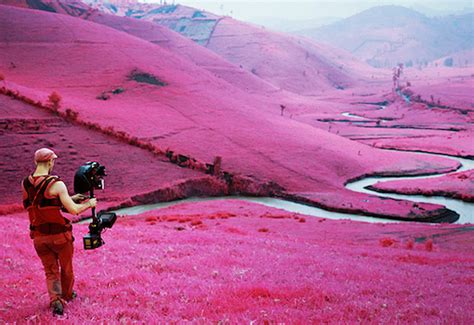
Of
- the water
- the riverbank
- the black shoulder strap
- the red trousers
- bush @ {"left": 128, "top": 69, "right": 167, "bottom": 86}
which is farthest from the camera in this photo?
bush @ {"left": 128, "top": 69, "right": 167, "bottom": 86}

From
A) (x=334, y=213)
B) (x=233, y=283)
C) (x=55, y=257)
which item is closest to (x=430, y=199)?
(x=334, y=213)

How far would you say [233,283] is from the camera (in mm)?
9977

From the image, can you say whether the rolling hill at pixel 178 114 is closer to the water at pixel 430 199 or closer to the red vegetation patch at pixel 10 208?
the water at pixel 430 199

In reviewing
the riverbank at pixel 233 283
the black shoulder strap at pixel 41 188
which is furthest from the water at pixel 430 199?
the black shoulder strap at pixel 41 188

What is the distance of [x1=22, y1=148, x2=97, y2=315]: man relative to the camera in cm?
757

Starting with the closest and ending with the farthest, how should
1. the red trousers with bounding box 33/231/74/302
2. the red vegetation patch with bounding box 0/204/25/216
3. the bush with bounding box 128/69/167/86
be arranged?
the red trousers with bounding box 33/231/74/302 < the red vegetation patch with bounding box 0/204/25/216 < the bush with bounding box 128/69/167/86

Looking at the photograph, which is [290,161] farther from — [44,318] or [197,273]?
[44,318]

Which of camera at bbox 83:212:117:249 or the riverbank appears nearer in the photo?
camera at bbox 83:212:117:249

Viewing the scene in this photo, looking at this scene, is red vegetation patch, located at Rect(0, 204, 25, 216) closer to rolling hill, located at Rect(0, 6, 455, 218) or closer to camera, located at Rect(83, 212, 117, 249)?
rolling hill, located at Rect(0, 6, 455, 218)

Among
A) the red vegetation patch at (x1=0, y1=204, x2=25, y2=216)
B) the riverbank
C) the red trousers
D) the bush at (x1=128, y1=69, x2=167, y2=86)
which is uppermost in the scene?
the red trousers

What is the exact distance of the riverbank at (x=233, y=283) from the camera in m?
7.96

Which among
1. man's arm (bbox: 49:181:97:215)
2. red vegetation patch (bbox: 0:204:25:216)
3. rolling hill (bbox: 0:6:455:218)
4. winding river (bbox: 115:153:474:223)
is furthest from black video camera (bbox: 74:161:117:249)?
rolling hill (bbox: 0:6:455:218)

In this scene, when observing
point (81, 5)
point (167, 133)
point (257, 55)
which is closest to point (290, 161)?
point (167, 133)

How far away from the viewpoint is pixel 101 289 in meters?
9.29
